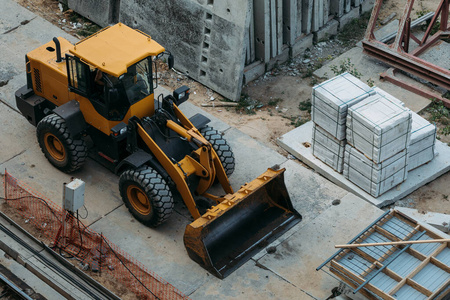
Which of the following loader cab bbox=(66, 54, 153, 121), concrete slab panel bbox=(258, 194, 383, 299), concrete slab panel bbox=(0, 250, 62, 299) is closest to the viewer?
concrete slab panel bbox=(0, 250, 62, 299)

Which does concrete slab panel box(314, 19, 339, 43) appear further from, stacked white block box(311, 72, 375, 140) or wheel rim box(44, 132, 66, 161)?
wheel rim box(44, 132, 66, 161)

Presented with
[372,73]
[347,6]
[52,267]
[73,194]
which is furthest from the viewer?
[347,6]

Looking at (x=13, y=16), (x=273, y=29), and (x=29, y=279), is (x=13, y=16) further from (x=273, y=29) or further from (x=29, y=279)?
(x=29, y=279)

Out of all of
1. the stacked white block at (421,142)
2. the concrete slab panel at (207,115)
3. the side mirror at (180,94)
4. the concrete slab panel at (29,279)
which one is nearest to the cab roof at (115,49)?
the side mirror at (180,94)

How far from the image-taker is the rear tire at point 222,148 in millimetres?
15336

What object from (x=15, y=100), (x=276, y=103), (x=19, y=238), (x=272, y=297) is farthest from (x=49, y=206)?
(x=276, y=103)

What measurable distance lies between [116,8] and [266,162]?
19.6ft

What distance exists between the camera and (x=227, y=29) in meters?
17.6

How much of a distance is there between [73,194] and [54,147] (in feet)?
8.77

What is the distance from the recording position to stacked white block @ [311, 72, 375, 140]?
1535 centimetres

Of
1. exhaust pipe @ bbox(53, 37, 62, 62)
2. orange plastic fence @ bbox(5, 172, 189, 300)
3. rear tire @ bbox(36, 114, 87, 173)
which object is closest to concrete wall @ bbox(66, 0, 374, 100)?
exhaust pipe @ bbox(53, 37, 62, 62)

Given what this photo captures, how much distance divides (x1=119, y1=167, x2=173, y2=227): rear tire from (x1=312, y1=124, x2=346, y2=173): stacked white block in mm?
3329

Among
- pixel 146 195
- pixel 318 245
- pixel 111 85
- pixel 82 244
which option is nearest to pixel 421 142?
pixel 318 245

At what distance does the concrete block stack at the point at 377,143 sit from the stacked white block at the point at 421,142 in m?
0.39
